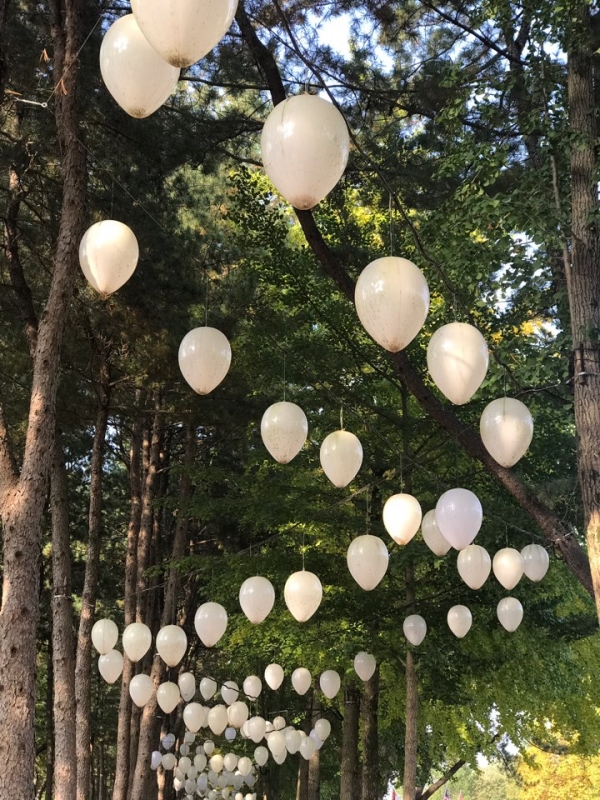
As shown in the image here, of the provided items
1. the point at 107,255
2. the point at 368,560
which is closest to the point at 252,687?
the point at 368,560

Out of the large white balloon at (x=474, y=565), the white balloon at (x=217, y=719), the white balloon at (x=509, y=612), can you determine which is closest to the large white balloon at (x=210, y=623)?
the large white balloon at (x=474, y=565)

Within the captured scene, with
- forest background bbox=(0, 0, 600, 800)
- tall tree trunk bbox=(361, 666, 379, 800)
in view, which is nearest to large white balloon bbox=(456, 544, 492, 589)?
forest background bbox=(0, 0, 600, 800)

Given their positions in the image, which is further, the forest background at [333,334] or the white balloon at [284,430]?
the forest background at [333,334]

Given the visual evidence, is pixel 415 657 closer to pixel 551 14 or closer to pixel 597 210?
pixel 597 210

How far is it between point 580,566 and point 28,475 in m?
4.69

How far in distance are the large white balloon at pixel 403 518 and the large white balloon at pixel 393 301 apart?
2.73 metres

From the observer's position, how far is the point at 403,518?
5.82 meters

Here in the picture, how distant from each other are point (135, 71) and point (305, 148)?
80cm

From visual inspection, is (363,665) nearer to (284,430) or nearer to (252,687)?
(252,687)

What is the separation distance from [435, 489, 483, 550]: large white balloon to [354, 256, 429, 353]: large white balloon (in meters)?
2.40

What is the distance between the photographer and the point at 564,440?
1212cm

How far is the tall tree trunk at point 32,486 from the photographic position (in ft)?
19.4

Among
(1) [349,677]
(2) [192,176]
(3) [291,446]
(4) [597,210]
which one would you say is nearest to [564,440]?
(1) [349,677]

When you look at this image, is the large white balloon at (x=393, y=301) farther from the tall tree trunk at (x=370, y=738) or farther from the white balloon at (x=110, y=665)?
the tall tree trunk at (x=370, y=738)
